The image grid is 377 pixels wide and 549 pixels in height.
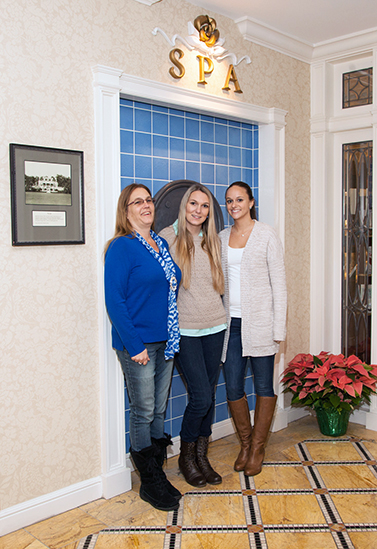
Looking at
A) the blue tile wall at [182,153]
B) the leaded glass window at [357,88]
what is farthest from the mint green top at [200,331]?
the leaded glass window at [357,88]

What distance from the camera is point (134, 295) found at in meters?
2.36

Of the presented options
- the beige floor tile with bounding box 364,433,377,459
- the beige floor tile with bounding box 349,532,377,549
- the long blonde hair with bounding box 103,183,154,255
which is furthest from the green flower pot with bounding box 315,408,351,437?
the long blonde hair with bounding box 103,183,154,255

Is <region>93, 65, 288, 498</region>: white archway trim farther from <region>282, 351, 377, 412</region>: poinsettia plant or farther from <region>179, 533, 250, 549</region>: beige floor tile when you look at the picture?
<region>282, 351, 377, 412</region>: poinsettia plant

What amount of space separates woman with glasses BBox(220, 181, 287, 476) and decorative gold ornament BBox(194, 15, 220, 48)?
0.87 metres

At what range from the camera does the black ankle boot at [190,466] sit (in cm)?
263

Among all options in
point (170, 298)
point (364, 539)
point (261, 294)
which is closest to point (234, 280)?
point (261, 294)

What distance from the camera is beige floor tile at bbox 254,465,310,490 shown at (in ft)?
8.66

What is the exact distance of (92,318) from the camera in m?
2.50

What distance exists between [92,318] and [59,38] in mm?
1290

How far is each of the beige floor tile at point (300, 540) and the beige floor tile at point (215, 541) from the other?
0.11 metres

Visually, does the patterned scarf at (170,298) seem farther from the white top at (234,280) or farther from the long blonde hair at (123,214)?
the white top at (234,280)

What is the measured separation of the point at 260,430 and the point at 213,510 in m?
0.56

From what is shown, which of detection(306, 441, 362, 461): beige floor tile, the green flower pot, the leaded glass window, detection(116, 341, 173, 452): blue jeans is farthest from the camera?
the leaded glass window

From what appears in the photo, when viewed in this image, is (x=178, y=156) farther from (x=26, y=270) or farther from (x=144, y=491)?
(x=144, y=491)
